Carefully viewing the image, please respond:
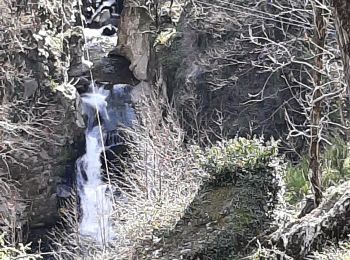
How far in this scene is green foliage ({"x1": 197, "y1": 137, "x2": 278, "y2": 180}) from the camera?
6430mm

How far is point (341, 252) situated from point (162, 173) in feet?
25.3

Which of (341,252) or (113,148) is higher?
(341,252)

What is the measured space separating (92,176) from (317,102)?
1304cm

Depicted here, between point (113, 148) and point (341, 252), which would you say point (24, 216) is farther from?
point (341, 252)

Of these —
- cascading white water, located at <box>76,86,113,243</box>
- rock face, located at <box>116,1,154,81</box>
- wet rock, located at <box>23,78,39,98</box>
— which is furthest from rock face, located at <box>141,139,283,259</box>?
rock face, located at <box>116,1,154,81</box>

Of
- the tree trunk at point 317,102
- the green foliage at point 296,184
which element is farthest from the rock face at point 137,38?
the tree trunk at point 317,102

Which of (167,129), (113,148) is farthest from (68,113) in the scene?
(167,129)

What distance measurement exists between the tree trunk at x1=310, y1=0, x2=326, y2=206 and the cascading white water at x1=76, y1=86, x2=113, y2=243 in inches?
391

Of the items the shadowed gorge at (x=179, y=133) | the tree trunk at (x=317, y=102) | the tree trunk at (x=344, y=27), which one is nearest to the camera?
the tree trunk at (x=344, y=27)

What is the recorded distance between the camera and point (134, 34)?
70.1 feet

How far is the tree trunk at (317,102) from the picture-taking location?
4.92 meters

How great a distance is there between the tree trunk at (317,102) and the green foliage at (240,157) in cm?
93

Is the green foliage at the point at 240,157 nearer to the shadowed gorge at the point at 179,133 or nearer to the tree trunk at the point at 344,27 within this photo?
the shadowed gorge at the point at 179,133

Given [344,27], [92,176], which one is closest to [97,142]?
[92,176]
